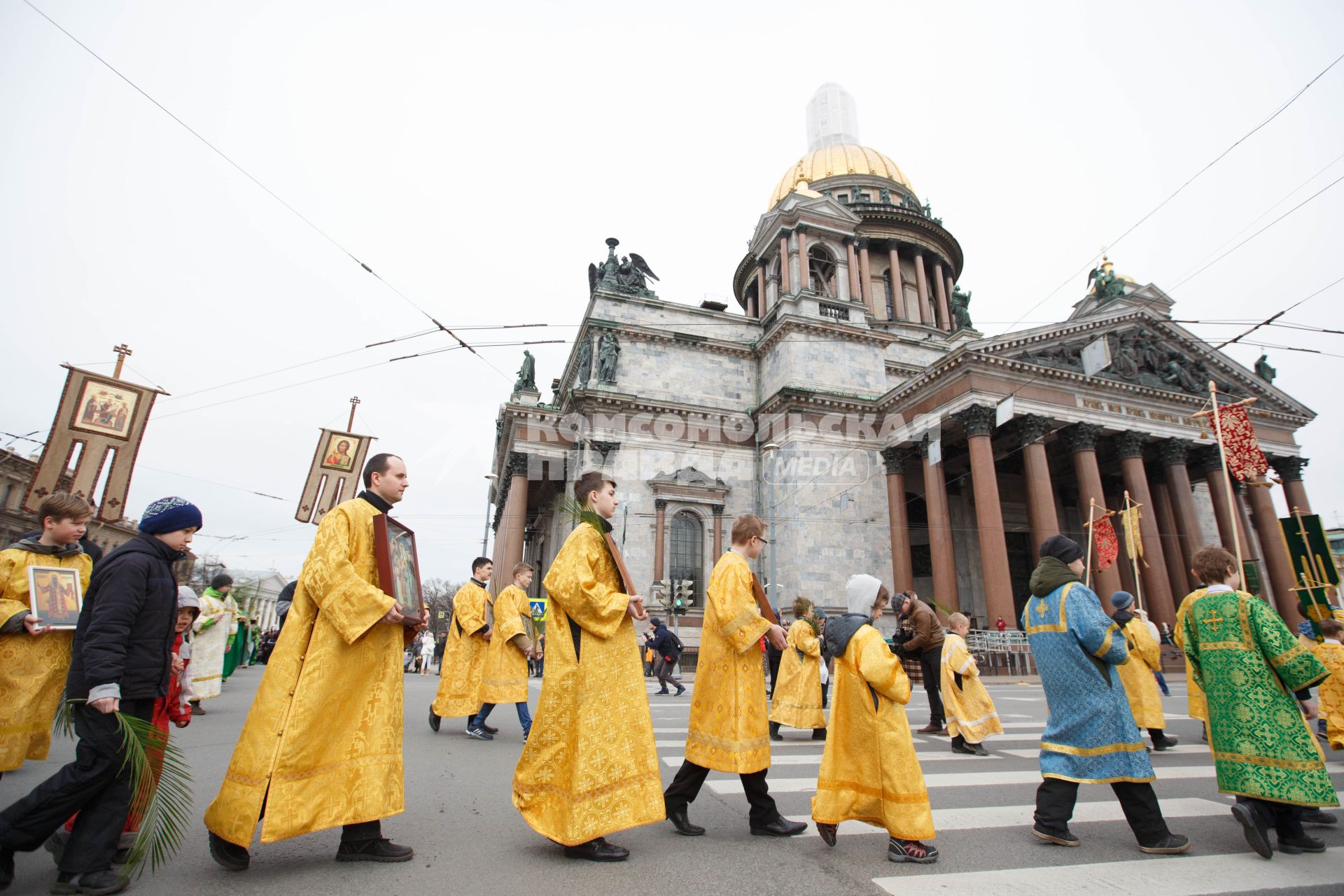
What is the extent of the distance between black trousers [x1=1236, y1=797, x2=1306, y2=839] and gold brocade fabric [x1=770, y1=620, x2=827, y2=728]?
15.9ft

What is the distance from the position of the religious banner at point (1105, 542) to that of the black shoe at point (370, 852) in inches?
800

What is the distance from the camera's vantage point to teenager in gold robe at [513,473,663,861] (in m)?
3.54

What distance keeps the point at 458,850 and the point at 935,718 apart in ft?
23.7

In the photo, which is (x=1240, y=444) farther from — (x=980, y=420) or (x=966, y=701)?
(x=966, y=701)

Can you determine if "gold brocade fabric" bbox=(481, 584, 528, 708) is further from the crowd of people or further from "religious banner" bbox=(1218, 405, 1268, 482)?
"religious banner" bbox=(1218, 405, 1268, 482)

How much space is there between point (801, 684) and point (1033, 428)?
18.3 meters

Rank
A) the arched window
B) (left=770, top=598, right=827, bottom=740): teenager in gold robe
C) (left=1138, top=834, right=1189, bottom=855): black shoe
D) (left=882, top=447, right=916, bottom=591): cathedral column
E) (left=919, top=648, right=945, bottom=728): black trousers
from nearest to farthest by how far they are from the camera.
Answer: (left=1138, top=834, right=1189, bottom=855): black shoe < (left=919, top=648, right=945, bottom=728): black trousers < (left=770, top=598, right=827, bottom=740): teenager in gold robe < (left=882, top=447, right=916, bottom=591): cathedral column < the arched window

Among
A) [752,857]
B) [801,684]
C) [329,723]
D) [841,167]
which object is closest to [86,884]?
[329,723]

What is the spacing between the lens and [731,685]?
4191 millimetres

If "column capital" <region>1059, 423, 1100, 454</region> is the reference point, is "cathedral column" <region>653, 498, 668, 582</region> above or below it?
below

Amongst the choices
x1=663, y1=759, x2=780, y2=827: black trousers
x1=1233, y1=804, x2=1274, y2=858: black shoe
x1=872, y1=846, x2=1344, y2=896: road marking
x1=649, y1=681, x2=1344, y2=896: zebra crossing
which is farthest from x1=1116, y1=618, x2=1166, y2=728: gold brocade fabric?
x1=663, y1=759, x2=780, y2=827: black trousers

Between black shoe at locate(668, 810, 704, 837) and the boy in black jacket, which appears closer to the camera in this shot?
the boy in black jacket

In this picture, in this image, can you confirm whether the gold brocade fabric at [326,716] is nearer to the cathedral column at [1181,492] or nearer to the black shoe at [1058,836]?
the black shoe at [1058,836]

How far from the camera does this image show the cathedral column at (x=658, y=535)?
23.9 metres
